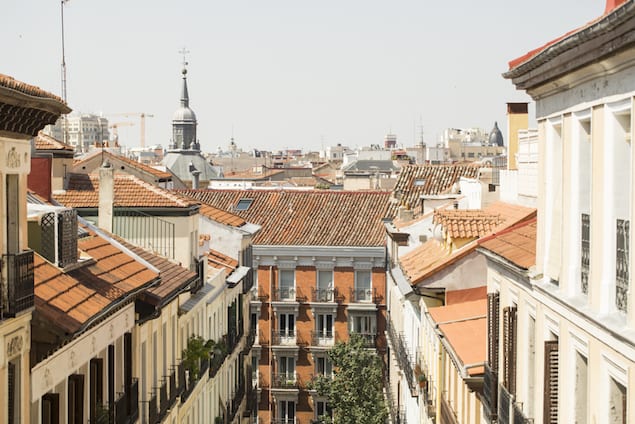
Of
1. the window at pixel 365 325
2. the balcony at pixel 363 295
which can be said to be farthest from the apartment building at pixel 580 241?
the balcony at pixel 363 295

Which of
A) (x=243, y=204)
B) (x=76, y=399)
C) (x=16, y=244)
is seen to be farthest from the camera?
(x=243, y=204)

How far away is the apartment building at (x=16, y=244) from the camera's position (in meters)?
13.3

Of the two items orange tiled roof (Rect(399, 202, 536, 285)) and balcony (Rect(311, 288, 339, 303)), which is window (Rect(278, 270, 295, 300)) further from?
orange tiled roof (Rect(399, 202, 536, 285))

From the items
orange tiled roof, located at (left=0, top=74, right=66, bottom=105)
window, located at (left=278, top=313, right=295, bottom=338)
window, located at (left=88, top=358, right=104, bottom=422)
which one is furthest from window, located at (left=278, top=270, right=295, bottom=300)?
orange tiled roof, located at (left=0, top=74, right=66, bottom=105)

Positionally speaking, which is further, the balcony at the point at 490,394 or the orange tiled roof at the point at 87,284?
the balcony at the point at 490,394

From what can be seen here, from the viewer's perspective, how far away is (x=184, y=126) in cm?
13988

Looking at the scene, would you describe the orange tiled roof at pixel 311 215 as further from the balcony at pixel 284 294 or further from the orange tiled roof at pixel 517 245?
the orange tiled roof at pixel 517 245

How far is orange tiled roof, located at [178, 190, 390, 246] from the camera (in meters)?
64.3

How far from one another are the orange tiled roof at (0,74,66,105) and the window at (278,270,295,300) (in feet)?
163

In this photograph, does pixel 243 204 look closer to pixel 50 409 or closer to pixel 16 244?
pixel 50 409

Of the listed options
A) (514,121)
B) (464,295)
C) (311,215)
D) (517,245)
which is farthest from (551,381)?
(311,215)

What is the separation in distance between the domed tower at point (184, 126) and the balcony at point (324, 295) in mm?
76891

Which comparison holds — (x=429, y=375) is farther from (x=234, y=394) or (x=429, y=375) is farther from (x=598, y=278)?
(x=598, y=278)

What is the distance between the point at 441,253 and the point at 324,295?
31696 mm
